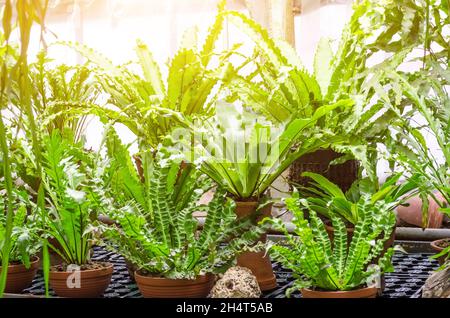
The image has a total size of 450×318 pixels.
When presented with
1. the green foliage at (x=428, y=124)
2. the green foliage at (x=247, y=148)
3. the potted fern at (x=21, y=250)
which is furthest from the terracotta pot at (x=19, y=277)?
the green foliage at (x=428, y=124)

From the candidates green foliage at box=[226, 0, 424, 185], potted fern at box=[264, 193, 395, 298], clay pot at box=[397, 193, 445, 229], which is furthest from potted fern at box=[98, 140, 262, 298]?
clay pot at box=[397, 193, 445, 229]

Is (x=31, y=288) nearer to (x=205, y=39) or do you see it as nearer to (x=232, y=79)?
(x=232, y=79)

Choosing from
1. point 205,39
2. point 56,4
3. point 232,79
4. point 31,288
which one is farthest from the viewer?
point 56,4

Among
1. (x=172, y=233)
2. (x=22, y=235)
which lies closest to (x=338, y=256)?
(x=172, y=233)

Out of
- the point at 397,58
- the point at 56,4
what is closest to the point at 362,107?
the point at 397,58

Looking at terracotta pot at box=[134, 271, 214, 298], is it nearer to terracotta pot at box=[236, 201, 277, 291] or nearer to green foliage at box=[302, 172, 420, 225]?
terracotta pot at box=[236, 201, 277, 291]

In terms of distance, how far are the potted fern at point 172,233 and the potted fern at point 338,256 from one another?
Answer: 0.35 ft

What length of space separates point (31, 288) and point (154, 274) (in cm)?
28

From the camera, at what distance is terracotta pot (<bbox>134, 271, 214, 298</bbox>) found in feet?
3.14

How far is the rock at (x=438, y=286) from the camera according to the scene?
2.87 feet

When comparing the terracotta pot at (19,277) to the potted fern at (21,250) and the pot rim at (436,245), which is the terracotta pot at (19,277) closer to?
the potted fern at (21,250)

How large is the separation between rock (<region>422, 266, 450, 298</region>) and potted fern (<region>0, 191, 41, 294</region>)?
64 cm

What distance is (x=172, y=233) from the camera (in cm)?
104
